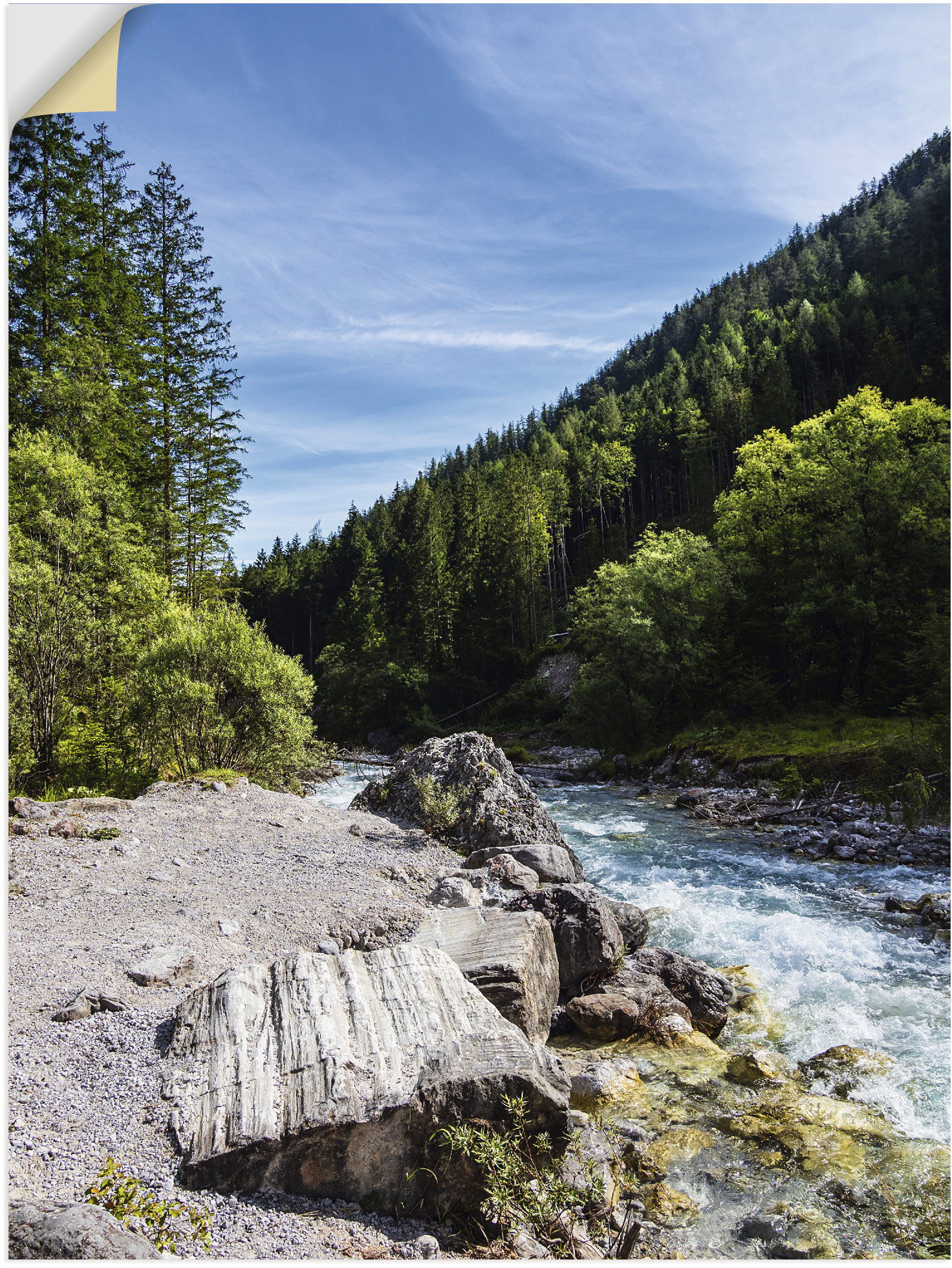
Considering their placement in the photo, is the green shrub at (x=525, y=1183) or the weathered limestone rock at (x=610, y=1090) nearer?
the green shrub at (x=525, y=1183)

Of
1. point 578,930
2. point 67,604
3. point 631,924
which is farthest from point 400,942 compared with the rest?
point 67,604

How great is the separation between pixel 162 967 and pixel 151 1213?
98.8 inches

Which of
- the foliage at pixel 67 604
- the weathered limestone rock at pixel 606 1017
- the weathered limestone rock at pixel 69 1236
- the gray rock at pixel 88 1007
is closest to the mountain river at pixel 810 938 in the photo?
the weathered limestone rock at pixel 606 1017

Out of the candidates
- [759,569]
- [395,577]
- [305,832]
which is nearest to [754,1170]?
[305,832]

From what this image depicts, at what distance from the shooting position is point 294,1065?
2.90m

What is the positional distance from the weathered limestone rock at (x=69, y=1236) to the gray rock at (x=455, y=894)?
A: 4.85 m

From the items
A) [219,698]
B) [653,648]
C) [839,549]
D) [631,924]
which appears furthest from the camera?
[653,648]

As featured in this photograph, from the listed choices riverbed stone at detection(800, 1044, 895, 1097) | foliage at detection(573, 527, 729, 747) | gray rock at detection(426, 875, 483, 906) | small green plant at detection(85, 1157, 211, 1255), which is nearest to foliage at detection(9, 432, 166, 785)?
gray rock at detection(426, 875, 483, 906)

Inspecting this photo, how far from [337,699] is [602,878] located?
28613 mm

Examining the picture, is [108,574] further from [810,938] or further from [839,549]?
[839,549]

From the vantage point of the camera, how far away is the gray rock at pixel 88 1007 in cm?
384

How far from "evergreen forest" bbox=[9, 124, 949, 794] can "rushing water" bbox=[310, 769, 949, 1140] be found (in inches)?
98.6

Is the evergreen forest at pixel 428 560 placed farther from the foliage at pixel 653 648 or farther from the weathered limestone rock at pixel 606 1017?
the weathered limestone rock at pixel 606 1017

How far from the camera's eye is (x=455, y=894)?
Result: 687 cm
